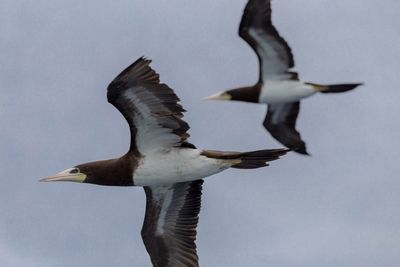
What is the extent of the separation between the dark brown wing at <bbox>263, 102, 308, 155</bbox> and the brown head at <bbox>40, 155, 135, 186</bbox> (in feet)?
19.3

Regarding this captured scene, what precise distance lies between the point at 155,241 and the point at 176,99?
164 inches

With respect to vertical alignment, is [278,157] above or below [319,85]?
below

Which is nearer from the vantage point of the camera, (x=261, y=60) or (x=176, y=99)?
(x=176, y=99)

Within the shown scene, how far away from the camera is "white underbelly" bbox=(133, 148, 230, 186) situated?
59.6 feet

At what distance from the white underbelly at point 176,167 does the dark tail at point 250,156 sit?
13 centimetres

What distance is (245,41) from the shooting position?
22.0 m

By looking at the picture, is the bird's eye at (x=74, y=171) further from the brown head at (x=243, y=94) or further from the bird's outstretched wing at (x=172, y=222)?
the brown head at (x=243, y=94)

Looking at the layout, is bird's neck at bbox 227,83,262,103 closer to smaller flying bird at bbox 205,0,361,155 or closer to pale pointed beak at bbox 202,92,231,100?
smaller flying bird at bbox 205,0,361,155

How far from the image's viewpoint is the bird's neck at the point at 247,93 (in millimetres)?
22328

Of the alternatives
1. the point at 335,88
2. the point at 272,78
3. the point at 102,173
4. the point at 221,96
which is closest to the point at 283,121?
the point at 272,78

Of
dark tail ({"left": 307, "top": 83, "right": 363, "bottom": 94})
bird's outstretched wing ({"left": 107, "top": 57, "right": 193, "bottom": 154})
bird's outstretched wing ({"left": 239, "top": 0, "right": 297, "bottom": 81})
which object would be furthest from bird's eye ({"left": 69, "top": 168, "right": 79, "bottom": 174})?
dark tail ({"left": 307, "top": 83, "right": 363, "bottom": 94})

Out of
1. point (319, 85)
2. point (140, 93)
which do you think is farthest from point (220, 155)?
point (319, 85)

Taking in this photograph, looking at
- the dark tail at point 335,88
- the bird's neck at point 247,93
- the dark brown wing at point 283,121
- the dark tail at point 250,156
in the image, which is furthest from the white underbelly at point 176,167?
the dark brown wing at point 283,121

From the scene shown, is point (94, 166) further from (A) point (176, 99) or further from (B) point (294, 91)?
(B) point (294, 91)
